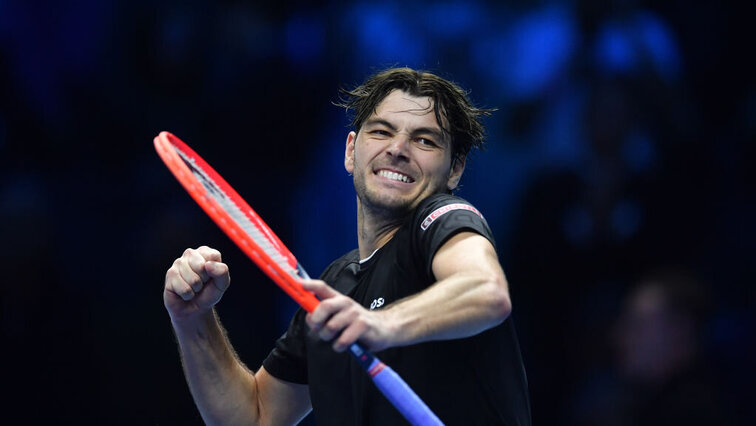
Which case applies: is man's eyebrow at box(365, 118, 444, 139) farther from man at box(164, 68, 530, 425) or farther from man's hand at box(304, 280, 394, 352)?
man's hand at box(304, 280, 394, 352)

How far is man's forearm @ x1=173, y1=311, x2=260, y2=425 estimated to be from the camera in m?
2.84

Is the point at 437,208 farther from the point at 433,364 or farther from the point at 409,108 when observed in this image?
the point at 409,108

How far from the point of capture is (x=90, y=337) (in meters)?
4.24

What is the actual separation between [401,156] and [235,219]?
70 cm

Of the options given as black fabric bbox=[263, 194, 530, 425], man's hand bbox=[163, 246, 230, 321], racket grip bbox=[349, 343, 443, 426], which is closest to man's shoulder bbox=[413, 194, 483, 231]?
black fabric bbox=[263, 194, 530, 425]

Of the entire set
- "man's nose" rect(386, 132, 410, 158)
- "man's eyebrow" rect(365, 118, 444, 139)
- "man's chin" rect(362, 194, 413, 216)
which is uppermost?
"man's eyebrow" rect(365, 118, 444, 139)

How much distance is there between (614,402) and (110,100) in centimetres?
320

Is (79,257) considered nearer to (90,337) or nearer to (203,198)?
(90,337)

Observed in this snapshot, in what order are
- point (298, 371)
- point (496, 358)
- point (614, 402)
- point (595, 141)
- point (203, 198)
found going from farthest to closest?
point (595, 141) → point (614, 402) → point (298, 371) → point (496, 358) → point (203, 198)

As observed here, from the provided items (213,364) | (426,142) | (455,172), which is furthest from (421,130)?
(213,364)

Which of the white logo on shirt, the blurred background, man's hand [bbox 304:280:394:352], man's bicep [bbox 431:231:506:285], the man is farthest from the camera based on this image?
the blurred background

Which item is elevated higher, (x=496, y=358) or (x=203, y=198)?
(x=203, y=198)

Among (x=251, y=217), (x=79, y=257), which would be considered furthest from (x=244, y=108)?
(x=251, y=217)

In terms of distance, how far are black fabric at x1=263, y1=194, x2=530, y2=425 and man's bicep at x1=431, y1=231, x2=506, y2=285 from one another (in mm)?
24
